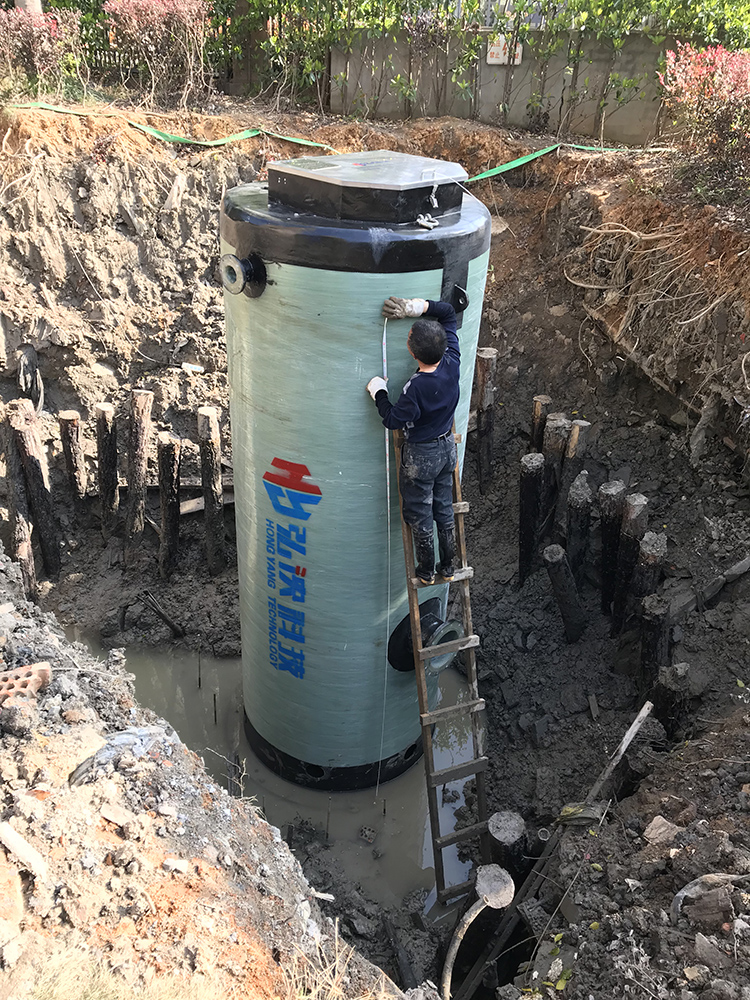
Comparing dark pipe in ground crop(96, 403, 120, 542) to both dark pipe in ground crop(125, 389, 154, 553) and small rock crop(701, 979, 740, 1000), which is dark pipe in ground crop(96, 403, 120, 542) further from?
small rock crop(701, 979, 740, 1000)

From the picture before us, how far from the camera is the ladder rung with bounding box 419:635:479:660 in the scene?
5.33 meters

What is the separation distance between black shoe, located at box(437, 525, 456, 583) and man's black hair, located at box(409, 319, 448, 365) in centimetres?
139

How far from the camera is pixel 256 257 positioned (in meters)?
4.55

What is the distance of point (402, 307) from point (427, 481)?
3.78 ft

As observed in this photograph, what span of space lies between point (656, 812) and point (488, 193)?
7.86 m

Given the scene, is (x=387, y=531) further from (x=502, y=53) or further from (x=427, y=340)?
(x=502, y=53)

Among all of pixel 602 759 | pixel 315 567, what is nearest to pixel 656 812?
pixel 602 759

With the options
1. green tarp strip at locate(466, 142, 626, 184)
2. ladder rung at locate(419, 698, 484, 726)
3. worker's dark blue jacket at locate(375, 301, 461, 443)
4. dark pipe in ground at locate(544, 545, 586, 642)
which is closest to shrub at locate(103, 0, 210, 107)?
green tarp strip at locate(466, 142, 626, 184)

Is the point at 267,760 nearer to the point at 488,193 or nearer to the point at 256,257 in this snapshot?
the point at 256,257

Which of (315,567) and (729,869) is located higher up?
(315,567)

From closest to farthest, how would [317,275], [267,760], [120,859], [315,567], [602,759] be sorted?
[120,859]
[317,275]
[315,567]
[602,759]
[267,760]

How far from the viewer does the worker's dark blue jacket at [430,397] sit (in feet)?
14.8

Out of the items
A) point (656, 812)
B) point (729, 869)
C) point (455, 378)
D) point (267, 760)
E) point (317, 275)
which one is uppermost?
point (317, 275)

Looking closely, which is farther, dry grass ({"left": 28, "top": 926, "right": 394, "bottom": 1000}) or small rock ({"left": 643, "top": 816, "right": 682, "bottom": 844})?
small rock ({"left": 643, "top": 816, "right": 682, "bottom": 844})
